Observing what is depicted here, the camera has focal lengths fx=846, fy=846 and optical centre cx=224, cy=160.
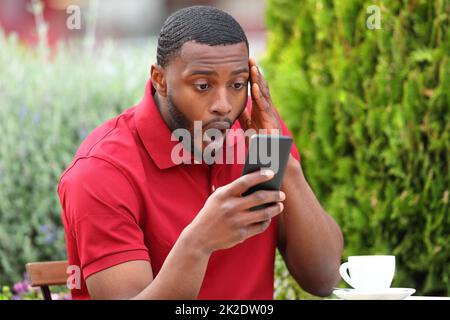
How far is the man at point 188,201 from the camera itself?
2070 millimetres

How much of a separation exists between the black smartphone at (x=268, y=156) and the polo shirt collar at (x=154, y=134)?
0.55m

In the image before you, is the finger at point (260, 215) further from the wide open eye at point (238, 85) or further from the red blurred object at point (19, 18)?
the red blurred object at point (19, 18)

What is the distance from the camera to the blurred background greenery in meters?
4.04

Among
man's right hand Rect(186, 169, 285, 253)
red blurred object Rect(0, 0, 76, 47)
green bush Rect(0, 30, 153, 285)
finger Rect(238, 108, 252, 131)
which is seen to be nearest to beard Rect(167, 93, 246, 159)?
finger Rect(238, 108, 252, 131)

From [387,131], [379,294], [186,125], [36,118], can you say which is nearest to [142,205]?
[186,125]

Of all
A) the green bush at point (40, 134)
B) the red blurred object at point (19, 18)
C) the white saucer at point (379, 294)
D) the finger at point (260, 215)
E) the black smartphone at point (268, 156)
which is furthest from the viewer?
the red blurred object at point (19, 18)

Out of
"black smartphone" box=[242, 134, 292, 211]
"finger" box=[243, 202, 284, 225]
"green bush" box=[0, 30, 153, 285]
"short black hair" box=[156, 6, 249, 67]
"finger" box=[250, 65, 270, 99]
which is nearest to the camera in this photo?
"black smartphone" box=[242, 134, 292, 211]

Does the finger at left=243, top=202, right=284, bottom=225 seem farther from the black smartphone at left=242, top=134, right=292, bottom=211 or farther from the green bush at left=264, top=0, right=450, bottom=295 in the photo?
the green bush at left=264, top=0, right=450, bottom=295

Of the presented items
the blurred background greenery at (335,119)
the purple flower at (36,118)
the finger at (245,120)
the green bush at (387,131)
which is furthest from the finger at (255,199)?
the purple flower at (36,118)

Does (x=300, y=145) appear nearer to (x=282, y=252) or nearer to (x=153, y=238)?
(x=282, y=252)

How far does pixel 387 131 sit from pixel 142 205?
2007 mm

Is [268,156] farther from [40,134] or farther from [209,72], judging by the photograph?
[40,134]

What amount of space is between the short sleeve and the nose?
35 centimetres
